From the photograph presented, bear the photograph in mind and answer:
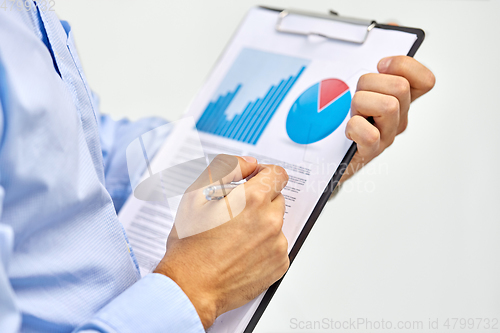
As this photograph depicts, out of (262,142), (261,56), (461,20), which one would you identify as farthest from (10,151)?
(461,20)

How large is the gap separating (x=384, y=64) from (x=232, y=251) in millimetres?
383

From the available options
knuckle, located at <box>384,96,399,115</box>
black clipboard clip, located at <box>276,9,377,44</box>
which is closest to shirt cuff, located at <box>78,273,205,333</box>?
knuckle, located at <box>384,96,399,115</box>

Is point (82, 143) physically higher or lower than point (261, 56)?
lower

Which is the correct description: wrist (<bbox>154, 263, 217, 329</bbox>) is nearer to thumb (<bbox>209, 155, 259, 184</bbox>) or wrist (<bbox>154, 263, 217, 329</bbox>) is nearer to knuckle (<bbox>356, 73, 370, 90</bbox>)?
thumb (<bbox>209, 155, 259, 184</bbox>)

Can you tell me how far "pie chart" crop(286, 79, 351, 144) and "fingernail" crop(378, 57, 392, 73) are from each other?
6 cm

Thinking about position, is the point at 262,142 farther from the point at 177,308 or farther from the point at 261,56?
the point at 177,308

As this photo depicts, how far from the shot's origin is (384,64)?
0.58 meters

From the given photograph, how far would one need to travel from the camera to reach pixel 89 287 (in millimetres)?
424

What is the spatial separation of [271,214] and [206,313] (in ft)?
0.49

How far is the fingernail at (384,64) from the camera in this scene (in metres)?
0.58

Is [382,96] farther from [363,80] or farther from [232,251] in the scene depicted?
[232,251]

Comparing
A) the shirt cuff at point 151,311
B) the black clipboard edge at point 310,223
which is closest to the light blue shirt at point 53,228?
the shirt cuff at point 151,311

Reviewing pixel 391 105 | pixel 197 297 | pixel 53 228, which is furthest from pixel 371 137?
pixel 53 228

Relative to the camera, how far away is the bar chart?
65 cm
